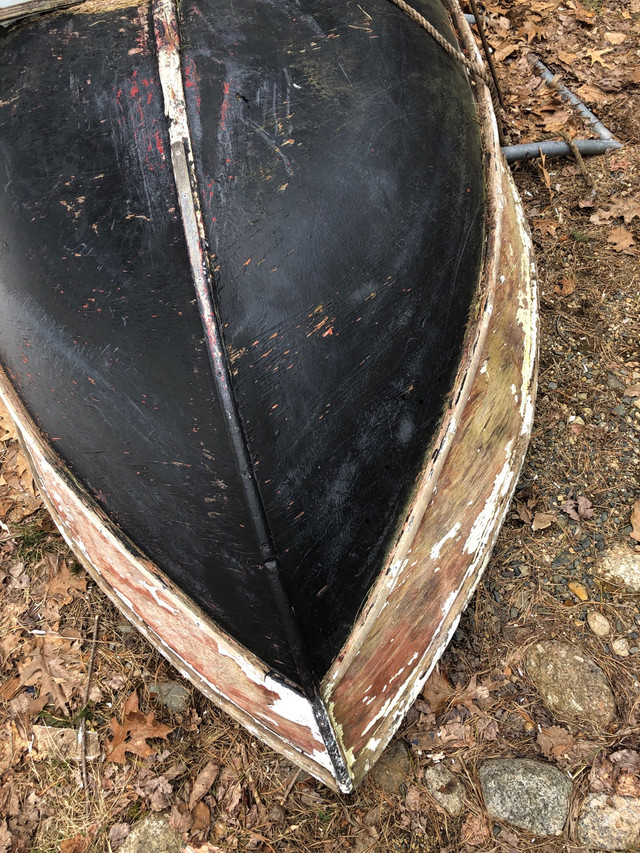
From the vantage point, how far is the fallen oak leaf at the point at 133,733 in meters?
2.57

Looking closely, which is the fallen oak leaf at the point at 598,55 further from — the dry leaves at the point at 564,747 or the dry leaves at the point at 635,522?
the dry leaves at the point at 564,747

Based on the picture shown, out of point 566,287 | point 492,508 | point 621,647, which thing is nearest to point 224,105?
point 492,508

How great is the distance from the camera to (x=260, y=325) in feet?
5.74

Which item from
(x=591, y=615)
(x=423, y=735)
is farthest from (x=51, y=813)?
(x=591, y=615)

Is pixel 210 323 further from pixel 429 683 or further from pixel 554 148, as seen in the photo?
pixel 554 148

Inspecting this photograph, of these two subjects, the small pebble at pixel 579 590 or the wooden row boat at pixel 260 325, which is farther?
the small pebble at pixel 579 590

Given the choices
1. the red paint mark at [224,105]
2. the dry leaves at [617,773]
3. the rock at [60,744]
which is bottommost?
the dry leaves at [617,773]

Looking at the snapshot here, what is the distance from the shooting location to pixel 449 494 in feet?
6.89

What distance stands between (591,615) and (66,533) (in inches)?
86.2

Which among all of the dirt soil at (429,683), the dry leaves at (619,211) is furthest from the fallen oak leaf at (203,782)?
the dry leaves at (619,211)

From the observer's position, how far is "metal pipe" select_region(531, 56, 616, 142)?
13.1ft

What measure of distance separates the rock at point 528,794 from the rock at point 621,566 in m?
0.81

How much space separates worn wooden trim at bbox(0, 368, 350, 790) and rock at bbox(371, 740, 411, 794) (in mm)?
412

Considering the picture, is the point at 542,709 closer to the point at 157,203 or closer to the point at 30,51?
the point at 157,203
